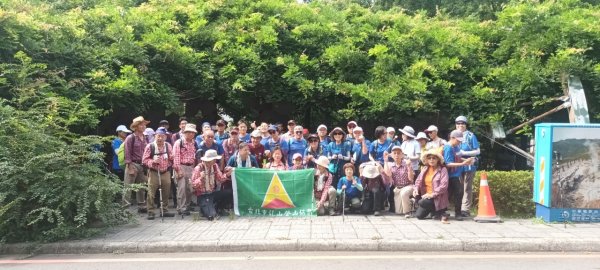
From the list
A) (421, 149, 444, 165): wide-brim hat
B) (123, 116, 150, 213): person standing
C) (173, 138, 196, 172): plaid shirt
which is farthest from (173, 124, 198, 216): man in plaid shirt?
(421, 149, 444, 165): wide-brim hat

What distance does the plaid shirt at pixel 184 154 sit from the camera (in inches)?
374

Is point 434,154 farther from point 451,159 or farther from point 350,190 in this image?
point 350,190

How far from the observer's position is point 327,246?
7016mm

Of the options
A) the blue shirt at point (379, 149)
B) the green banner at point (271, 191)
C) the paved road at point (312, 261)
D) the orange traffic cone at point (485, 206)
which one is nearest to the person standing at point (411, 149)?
the blue shirt at point (379, 149)

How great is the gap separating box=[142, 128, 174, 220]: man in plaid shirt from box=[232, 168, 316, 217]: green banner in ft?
4.29

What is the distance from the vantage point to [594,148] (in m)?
8.43

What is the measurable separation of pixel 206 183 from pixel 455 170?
4.69m

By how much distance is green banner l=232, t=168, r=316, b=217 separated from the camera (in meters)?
9.45

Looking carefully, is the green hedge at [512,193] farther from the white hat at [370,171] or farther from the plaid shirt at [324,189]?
the plaid shirt at [324,189]

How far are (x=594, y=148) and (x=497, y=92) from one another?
4751 millimetres

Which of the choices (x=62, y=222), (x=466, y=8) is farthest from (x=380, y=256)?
(x=466, y=8)

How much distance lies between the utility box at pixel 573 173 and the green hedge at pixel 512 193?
840 mm

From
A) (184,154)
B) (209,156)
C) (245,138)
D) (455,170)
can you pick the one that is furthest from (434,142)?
(184,154)

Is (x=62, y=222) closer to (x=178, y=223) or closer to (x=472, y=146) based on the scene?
(x=178, y=223)
